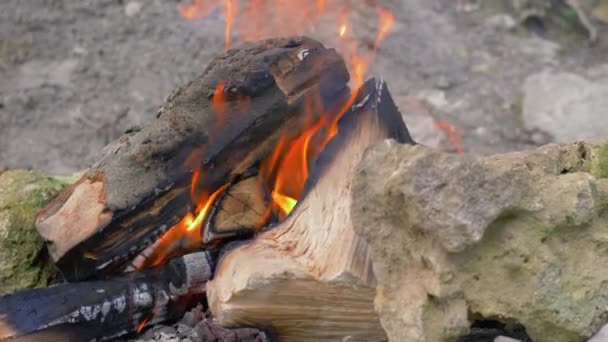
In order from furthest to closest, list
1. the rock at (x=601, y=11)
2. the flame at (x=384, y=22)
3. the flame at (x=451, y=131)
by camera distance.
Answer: the rock at (x=601, y=11) → the flame at (x=384, y=22) → the flame at (x=451, y=131)

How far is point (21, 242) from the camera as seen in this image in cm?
255

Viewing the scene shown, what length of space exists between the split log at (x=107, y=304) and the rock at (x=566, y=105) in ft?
10.1

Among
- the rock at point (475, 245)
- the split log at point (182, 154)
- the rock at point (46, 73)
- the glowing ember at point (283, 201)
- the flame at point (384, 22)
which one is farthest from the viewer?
the flame at point (384, 22)

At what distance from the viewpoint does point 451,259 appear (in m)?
1.84

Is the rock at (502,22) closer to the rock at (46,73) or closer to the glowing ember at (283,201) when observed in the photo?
the rock at (46,73)

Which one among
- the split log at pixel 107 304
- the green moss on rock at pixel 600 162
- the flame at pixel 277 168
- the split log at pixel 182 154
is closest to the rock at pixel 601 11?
the flame at pixel 277 168

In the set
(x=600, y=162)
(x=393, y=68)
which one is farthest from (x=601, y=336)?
(x=393, y=68)

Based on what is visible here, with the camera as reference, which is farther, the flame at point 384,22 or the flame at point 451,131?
the flame at point 384,22

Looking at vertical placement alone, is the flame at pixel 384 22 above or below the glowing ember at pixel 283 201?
below

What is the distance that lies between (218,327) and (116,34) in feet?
12.4

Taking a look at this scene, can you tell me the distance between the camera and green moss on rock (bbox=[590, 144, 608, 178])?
2393 millimetres

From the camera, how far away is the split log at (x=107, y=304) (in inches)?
89.2

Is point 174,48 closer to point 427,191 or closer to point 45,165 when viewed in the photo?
point 45,165

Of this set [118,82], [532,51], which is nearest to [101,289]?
[118,82]
